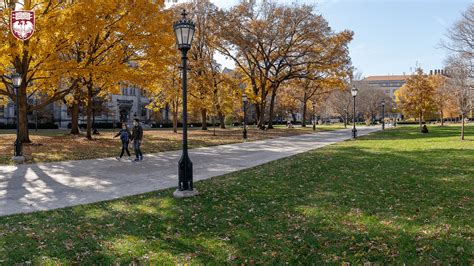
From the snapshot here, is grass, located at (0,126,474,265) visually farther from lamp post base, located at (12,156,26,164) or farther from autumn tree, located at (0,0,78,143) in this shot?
autumn tree, located at (0,0,78,143)

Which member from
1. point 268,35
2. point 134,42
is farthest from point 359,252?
point 268,35

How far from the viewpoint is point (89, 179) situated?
10.3 meters

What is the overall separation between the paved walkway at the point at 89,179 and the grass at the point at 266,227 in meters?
0.86

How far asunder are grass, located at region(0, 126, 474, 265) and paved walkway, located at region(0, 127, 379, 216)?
0.86 meters

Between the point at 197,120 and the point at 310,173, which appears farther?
the point at 197,120

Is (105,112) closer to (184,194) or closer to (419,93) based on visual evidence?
(419,93)

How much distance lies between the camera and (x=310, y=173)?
11125mm

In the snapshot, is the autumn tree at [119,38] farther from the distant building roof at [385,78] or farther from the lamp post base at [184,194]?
the distant building roof at [385,78]

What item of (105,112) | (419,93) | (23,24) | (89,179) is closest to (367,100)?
(419,93)

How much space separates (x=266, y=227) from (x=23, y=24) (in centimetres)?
1493

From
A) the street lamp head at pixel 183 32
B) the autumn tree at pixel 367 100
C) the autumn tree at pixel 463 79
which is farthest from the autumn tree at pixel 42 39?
the autumn tree at pixel 367 100

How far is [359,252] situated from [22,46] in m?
16.2

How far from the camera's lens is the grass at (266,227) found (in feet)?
15.6

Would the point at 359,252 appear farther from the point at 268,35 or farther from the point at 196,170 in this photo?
the point at 268,35
